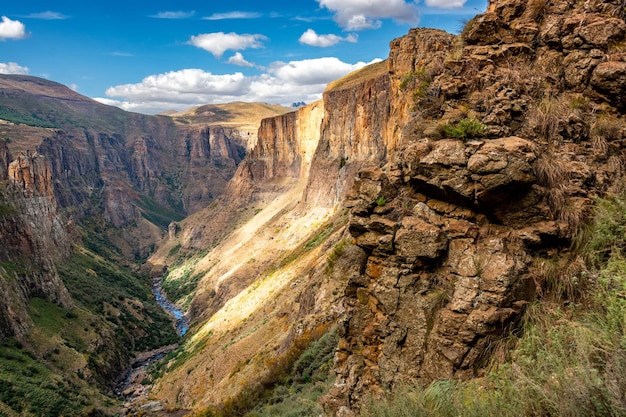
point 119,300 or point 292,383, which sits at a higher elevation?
point 292,383

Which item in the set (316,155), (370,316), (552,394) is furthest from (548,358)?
(316,155)

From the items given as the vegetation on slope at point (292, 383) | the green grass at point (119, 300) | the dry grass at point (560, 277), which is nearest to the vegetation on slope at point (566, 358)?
the dry grass at point (560, 277)

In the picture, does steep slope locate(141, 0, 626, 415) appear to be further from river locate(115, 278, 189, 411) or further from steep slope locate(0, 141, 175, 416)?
river locate(115, 278, 189, 411)

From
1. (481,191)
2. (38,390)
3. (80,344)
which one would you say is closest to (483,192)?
(481,191)

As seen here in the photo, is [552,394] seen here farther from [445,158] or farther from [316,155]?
[316,155]

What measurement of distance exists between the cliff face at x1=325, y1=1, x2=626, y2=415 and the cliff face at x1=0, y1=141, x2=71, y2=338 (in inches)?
1851

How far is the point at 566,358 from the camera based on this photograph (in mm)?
4707

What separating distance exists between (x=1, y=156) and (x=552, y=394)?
294 feet

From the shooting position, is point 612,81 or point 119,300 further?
point 119,300

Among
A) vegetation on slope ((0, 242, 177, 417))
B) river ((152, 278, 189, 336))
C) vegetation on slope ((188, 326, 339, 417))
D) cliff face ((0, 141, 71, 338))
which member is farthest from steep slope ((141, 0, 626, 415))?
river ((152, 278, 189, 336))

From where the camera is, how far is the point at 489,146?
6785 mm

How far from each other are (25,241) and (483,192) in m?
65.8

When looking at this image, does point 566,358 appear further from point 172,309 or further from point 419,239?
point 172,309

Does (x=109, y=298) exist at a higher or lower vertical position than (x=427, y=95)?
lower
